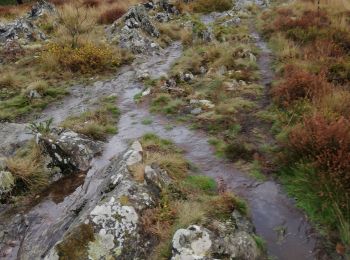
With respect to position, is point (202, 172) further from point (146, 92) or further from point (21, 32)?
point (21, 32)

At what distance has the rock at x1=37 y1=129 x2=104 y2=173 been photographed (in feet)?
26.3

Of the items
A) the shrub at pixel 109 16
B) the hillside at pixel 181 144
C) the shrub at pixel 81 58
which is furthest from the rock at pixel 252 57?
the shrub at pixel 109 16

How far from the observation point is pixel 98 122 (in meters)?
10.0

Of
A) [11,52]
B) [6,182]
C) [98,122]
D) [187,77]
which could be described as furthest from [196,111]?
[11,52]

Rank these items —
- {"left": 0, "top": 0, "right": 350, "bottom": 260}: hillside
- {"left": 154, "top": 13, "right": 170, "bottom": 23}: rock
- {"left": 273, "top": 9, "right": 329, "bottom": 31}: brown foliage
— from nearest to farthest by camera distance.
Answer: {"left": 0, "top": 0, "right": 350, "bottom": 260}: hillside, {"left": 273, "top": 9, "right": 329, "bottom": 31}: brown foliage, {"left": 154, "top": 13, "right": 170, "bottom": 23}: rock

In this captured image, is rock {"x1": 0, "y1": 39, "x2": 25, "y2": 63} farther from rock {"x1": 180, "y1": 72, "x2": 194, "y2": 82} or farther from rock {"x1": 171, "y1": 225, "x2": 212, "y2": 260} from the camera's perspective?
rock {"x1": 171, "y1": 225, "x2": 212, "y2": 260}

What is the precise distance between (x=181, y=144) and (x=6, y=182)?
3930 millimetres

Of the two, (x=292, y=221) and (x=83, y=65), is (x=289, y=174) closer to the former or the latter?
(x=292, y=221)

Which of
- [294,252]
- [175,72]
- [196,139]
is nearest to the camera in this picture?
[294,252]

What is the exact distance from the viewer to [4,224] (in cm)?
648

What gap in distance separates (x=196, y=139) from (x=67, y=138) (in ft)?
10.2

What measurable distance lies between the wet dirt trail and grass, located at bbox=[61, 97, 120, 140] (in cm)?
26

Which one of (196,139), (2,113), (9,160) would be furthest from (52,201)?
(2,113)

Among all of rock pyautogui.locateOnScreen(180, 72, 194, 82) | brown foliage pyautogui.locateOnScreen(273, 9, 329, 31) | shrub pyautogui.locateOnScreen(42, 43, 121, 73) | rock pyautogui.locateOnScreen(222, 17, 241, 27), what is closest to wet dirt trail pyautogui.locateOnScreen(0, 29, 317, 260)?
rock pyautogui.locateOnScreen(180, 72, 194, 82)
